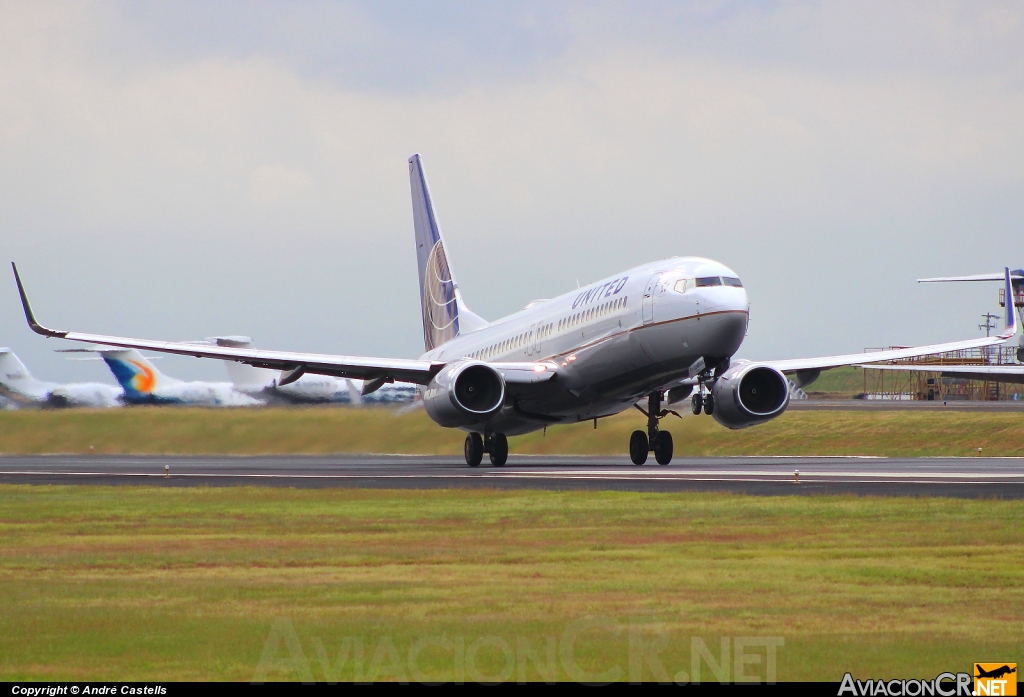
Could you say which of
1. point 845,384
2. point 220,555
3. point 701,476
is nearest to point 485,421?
point 701,476

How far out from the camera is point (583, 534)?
16.6m

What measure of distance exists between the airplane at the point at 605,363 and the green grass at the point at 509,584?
11.7 meters

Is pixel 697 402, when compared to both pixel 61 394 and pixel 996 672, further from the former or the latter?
pixel 61 394

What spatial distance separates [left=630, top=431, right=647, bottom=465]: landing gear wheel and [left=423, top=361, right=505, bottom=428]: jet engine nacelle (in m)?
3.88

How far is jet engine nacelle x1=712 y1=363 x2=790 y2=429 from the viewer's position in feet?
117

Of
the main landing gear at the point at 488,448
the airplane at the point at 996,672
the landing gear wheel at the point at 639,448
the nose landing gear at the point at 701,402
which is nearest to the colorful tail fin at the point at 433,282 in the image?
the main landing gear at the point at 488,448

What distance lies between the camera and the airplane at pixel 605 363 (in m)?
32.3

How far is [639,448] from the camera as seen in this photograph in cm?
3722

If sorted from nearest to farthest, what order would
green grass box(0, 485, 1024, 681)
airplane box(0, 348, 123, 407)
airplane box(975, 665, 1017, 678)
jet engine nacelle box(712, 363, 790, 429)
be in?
airplane box(975, 665, 1017, 678)
green grass box(0, 485, 1024, 681)
jet engine nacelle box(712, 363, 790, 429)
airplane box(0, 348, 123, 407)

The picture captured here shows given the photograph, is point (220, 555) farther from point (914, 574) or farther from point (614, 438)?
point (614, 438)

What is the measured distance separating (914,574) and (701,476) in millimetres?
15940

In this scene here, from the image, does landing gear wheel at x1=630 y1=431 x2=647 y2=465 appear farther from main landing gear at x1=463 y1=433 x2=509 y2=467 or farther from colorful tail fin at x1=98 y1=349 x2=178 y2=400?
colorful tail fin at x1=98 y1=349 x2=178 y2=400

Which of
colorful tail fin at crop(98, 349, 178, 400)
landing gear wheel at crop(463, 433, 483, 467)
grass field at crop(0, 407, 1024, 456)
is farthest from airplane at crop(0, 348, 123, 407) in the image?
landing gear wheel at crop(463, 433, 483, 467)

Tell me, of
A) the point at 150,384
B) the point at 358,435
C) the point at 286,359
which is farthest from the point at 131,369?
the point at 286,359
